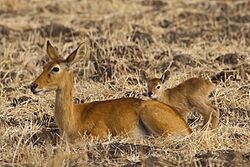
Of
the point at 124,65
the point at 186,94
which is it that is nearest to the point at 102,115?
the point at 186,94

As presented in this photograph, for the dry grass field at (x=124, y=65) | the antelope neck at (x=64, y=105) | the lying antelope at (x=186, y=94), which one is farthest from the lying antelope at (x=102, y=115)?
the lying antelope at (x=186, y=94)

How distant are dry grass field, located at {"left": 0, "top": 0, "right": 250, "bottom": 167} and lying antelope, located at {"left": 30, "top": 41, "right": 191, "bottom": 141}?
0.21 metres

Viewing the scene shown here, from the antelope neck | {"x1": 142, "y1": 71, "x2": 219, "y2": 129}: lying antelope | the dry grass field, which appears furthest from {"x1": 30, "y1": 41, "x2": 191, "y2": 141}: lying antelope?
{"x1": 142, "y1": 71, "x2": 219, "y2": 129}: lying antelope

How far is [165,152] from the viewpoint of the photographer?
8.62 m

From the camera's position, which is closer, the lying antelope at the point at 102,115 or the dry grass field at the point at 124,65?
the dry grass field at the point at 124,65

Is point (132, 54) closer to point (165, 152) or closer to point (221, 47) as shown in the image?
point (221, 47)

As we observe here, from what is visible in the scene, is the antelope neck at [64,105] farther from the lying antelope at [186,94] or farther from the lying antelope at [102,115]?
the lying antelope at [186,94]

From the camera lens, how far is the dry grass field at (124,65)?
8523 millimetres

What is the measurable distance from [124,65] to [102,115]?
3.49 m

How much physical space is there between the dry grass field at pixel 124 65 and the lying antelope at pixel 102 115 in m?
0.21

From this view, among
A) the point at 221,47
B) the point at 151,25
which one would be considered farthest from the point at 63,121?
the point at 151,25

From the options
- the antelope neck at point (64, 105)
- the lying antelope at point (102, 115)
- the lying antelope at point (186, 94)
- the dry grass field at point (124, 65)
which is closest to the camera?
the dry grass field at point (124, 65)

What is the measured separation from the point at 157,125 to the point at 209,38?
645cm

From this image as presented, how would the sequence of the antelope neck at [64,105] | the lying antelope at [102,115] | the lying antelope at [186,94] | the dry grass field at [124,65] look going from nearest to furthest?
the dry grass field at [124,65] → the lying antelope at [102,115] → the antelope neck at [64,105] → the lying antelope at [186,94]
